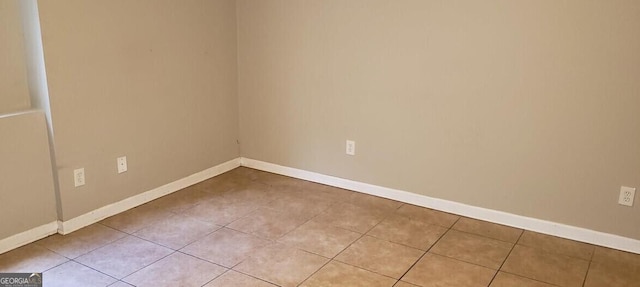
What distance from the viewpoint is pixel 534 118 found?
3.01 m

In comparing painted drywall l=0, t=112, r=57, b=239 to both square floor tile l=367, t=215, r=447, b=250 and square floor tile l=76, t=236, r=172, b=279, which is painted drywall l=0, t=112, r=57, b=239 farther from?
square floor tile l=367, t=215, r=447, b=250

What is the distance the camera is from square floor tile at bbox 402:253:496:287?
2.52m

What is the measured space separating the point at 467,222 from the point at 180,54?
7.58 feet

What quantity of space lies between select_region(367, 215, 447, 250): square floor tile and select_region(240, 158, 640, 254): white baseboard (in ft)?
0.92

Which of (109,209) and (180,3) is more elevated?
(180,3)

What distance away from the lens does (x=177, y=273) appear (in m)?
2.58

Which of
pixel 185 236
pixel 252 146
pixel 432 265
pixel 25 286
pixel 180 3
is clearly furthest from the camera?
pixel 252 146

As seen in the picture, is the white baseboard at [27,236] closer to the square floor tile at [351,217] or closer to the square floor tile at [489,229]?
the square floor tile at [351,217]

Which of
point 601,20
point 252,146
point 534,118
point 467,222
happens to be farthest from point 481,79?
point 252,146

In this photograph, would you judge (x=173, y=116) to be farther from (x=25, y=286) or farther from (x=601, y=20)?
(x=601, y=20)

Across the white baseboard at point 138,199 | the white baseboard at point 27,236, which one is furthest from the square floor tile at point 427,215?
the white baseboard at point 27,236

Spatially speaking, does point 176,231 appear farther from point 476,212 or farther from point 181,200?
point 476,212

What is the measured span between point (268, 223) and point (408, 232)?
0.89 meters

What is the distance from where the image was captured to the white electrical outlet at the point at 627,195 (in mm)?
2826
